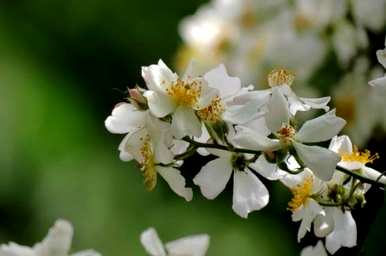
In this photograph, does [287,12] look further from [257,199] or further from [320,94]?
[257,199]

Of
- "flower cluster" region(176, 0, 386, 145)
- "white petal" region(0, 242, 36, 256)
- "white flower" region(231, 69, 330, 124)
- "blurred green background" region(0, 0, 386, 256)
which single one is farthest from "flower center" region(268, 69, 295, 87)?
"blurred green background" region(0, 0, 386, 256)

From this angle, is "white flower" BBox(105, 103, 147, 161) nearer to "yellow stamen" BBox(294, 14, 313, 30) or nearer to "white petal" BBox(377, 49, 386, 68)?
"white petal" BBox(377, 49, 386, 68)

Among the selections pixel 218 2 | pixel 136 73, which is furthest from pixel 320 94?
pixel 136 73

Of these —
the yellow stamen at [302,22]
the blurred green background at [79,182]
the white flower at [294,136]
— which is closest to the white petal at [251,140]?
the white flower at [294,136]

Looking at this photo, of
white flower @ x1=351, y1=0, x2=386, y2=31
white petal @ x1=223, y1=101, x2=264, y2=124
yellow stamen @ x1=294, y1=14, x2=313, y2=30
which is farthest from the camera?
yellow stamen @ x1=294, y1=14, x2=313, y2=30

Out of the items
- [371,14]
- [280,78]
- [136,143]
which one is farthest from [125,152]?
[371,14]
